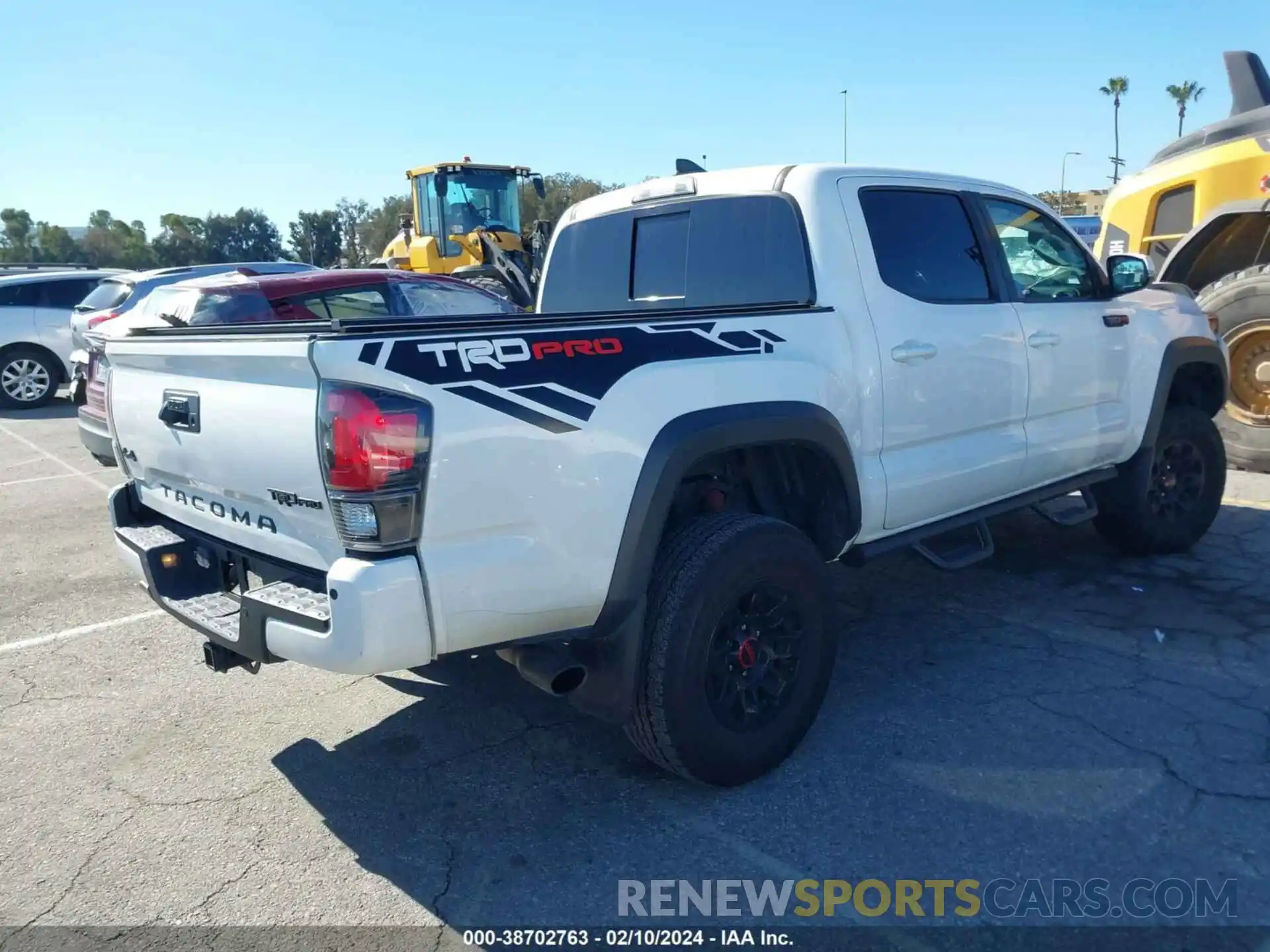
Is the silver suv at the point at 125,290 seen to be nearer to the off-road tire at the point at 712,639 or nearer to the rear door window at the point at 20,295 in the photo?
the rear door window at the point at 20,295

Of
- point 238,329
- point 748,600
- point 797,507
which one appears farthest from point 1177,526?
point 238,329

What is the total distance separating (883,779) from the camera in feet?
10.9

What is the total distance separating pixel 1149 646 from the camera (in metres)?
4.42

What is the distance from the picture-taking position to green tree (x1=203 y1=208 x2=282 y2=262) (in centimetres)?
6475

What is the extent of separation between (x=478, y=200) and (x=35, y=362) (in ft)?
27.6

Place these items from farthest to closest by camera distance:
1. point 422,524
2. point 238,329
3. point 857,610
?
1. point 857,610
2. point 238,329
3. point 422,524

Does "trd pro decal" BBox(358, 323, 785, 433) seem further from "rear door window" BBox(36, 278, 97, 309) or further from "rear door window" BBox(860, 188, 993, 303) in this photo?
"rear door window" BBox(36, 278, 97, 309)

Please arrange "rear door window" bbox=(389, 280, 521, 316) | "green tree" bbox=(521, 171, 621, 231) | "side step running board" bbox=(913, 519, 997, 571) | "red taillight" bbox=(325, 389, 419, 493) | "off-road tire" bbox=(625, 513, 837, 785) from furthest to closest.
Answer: "green tree" bbox=(521, 171, 621, 231) → "rear door window" bbox=(389, 280, 521, 316) → "side step running board" bbox=(913, 519, 997, 571) → "off-road tire" bbox=(625, 513, 837, 785) → "red taillight" bbox=(325, 389, 419, 493)

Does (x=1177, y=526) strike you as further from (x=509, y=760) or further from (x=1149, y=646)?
(x=509, y=760)

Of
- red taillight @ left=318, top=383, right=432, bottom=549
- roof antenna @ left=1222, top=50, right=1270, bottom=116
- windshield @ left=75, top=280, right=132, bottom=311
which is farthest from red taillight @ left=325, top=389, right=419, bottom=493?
windshield @ left=75, top=280, right=132, bottom=311

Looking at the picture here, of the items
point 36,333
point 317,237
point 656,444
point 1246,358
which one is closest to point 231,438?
point 656,444

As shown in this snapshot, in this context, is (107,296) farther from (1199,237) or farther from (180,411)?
(1199,237)

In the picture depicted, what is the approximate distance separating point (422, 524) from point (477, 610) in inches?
11.8

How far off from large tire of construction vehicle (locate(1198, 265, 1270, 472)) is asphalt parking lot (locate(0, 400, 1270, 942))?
290 centimetres
